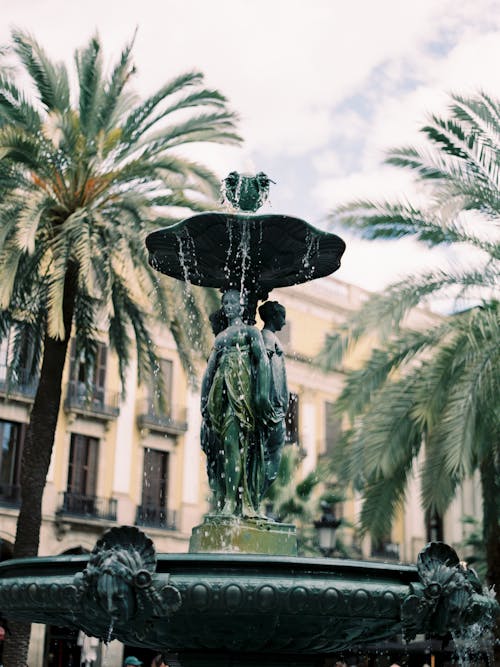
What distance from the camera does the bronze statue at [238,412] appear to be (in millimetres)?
6953

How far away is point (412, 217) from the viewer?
16.2 metres

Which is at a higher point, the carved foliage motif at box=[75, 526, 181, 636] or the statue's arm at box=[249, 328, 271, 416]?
the statue's arm at box=[249, 328, 271, 416]

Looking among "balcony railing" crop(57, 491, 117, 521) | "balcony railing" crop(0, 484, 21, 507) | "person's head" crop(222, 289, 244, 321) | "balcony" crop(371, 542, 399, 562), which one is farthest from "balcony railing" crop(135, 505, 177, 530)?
"person's head" crop(222, 289, 244, 321)

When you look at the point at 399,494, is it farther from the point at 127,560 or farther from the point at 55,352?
the point at 127,560

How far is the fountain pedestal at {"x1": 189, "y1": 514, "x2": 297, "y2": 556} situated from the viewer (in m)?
6.63

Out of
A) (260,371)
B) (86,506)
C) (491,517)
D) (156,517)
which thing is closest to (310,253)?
(260,371)

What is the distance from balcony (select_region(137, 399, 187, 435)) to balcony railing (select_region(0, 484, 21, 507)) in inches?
216

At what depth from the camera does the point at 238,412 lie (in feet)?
22.9

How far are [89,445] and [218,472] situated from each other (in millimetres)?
27917

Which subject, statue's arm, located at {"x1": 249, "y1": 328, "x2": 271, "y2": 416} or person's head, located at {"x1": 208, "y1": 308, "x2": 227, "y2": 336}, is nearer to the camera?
statue's arm, located at {"x1": 249, "y1": 328, "x2": 271, "y2": 416}

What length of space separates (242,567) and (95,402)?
29.6 meters

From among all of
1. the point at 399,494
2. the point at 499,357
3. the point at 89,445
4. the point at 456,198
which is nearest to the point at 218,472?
the point at 499,357

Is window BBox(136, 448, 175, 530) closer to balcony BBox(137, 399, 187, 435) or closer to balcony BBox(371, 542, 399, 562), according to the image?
balcony BBox(137, 399, 187, 435)

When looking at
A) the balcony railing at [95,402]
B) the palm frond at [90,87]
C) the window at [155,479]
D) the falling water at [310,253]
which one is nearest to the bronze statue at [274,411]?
the falling water at [310,253]
